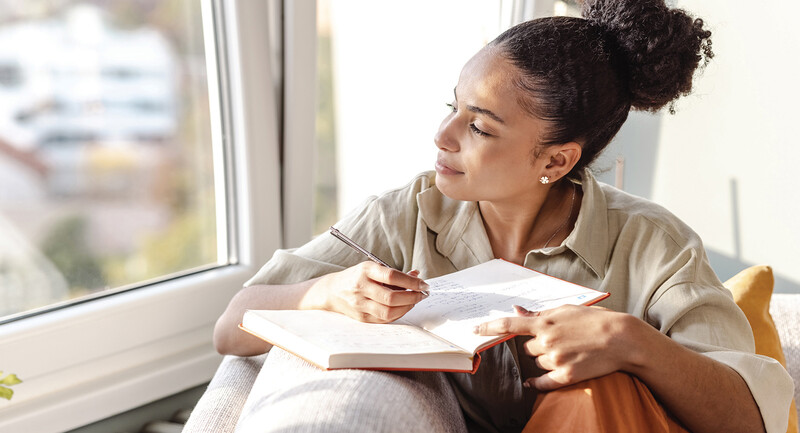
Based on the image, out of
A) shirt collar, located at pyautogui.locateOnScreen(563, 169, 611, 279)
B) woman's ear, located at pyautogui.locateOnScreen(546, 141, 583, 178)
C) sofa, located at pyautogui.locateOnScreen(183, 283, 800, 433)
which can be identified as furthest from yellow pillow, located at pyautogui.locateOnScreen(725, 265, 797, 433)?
woman's ear, located at pyautogui.locateOnScreen(546, 141, 583, 178)

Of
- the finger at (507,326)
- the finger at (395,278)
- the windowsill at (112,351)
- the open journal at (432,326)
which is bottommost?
the windowsill at (112,351)

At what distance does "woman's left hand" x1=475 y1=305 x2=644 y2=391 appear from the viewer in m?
1.00

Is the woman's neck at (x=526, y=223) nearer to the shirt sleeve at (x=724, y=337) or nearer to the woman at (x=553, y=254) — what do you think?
the woman at (x=553, y=254)

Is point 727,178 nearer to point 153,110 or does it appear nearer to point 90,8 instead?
point 153,110

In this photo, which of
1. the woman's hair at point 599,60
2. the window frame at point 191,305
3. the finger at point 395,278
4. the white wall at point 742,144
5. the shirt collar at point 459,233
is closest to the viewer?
the finger at point 395,278

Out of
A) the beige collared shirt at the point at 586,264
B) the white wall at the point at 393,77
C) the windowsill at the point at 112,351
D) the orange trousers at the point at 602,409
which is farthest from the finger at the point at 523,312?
the white wall at the point at 393,77

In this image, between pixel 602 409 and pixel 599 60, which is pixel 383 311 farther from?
pixel 599 60

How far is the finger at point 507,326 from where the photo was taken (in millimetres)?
1006

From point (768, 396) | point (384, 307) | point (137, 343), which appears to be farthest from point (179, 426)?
point (768, 396)

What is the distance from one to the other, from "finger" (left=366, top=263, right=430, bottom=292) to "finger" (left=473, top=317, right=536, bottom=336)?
0.11m

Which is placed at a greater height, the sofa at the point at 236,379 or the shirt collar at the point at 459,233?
the shirt collar at the point at 459,233

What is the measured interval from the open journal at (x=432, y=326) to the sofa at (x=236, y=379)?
21 centimetres

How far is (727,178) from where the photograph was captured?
6.98 feet

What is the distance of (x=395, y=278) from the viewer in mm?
1054
